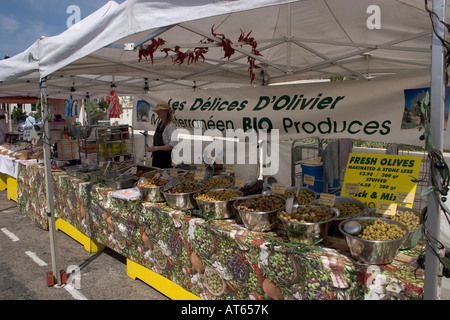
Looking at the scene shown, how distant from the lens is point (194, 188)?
9.21ft

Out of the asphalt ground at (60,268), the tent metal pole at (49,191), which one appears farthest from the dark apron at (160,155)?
the tent metal pole at (49,191)

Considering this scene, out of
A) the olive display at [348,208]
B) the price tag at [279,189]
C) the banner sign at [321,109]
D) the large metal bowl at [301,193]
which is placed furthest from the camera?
the banner sign at [321,109]

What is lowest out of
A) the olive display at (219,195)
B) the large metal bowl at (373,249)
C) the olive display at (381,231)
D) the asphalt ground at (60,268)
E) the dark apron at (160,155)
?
the asphalt ground at (60,268)

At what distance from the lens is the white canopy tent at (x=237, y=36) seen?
1.82 metres

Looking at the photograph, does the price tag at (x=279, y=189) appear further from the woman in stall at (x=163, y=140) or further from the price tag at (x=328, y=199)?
the woman in stall at (x=163, y=140)

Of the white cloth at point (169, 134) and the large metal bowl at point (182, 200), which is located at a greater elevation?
the white cloth at point (169, 134)

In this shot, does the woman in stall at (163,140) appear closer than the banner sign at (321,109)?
No

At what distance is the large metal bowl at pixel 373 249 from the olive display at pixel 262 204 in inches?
24.4

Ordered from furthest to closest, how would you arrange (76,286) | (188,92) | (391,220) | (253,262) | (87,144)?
(87,144) < (188,92) < (76,286) < (253,262) < (391,220)

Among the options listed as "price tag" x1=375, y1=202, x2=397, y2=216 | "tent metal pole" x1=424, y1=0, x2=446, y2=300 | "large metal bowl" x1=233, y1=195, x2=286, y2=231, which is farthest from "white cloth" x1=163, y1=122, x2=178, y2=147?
"tent metal pole" x1=424, y1=0, x2=446, y2=300

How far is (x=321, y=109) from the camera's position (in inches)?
141

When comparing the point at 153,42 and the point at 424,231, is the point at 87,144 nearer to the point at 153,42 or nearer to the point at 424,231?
the point at 153,42

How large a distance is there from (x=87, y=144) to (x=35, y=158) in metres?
1.05

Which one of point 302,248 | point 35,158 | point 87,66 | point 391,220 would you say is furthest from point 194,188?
point 35,158
